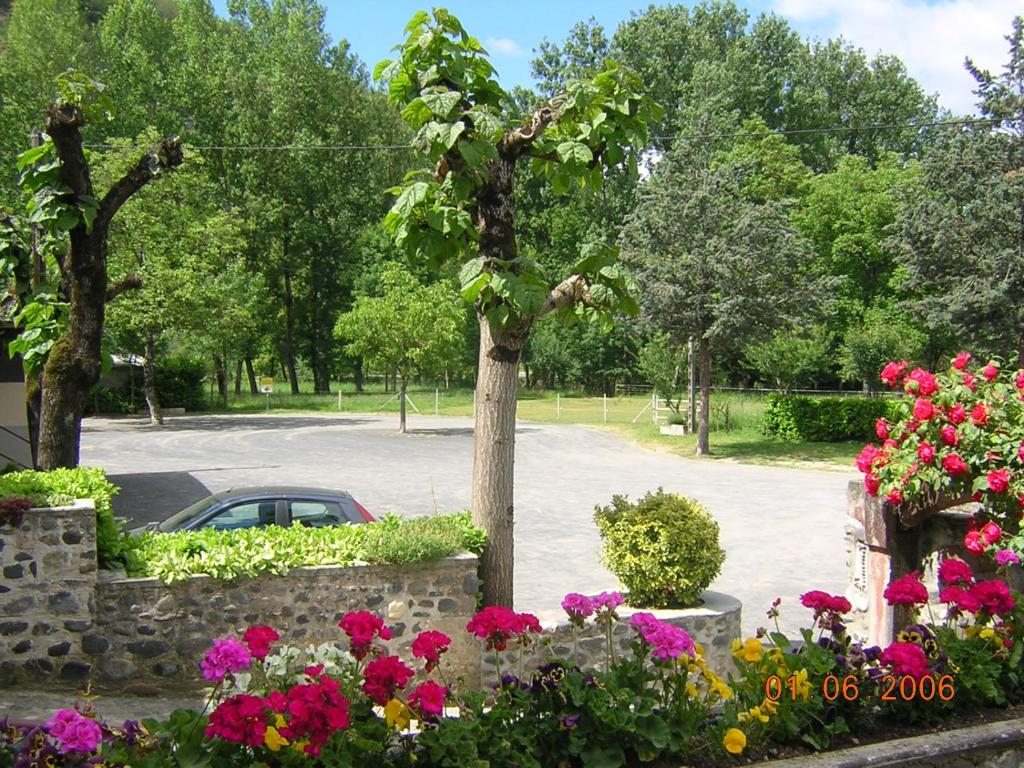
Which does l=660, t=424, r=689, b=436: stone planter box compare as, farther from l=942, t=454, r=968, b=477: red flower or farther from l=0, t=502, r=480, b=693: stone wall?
l=942, t=454, r=968, b=477: red flower

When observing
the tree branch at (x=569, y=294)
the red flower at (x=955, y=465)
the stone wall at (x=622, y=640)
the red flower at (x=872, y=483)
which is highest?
the tree branch at (x=569, y=294)

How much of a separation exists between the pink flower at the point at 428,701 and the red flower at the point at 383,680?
0.08 m

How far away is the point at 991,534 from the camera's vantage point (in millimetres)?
5559

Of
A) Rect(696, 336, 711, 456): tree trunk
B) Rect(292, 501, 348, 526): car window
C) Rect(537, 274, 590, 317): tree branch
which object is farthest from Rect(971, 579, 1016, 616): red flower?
Rect(696, 336, 711, 456): tree trunk

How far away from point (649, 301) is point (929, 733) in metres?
20.5

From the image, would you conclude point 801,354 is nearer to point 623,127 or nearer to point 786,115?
point 786,115

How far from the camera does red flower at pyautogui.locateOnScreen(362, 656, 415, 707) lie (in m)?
3.40

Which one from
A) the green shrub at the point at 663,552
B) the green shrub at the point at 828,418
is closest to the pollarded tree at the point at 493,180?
the green shrub at the point at 663,552

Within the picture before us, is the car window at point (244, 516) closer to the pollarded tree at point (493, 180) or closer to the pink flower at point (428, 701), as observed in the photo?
the pollarded tree at point (493, 180)

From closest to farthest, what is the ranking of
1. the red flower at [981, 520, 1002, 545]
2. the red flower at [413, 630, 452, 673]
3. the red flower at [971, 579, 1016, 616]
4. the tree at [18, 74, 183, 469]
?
the red flower at [413, 630, 452, 673], the red flower at [971, 579, 1016, 616], the red flower at [981, 520, 1002, 545], the tree at [18, 74, 183, 469]

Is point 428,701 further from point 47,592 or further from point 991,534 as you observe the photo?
point 47,592

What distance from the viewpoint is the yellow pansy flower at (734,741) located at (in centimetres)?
346

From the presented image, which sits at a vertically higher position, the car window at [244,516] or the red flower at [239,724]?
the red flower at [239,724]

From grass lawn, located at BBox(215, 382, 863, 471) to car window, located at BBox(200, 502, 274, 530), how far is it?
17.2m
